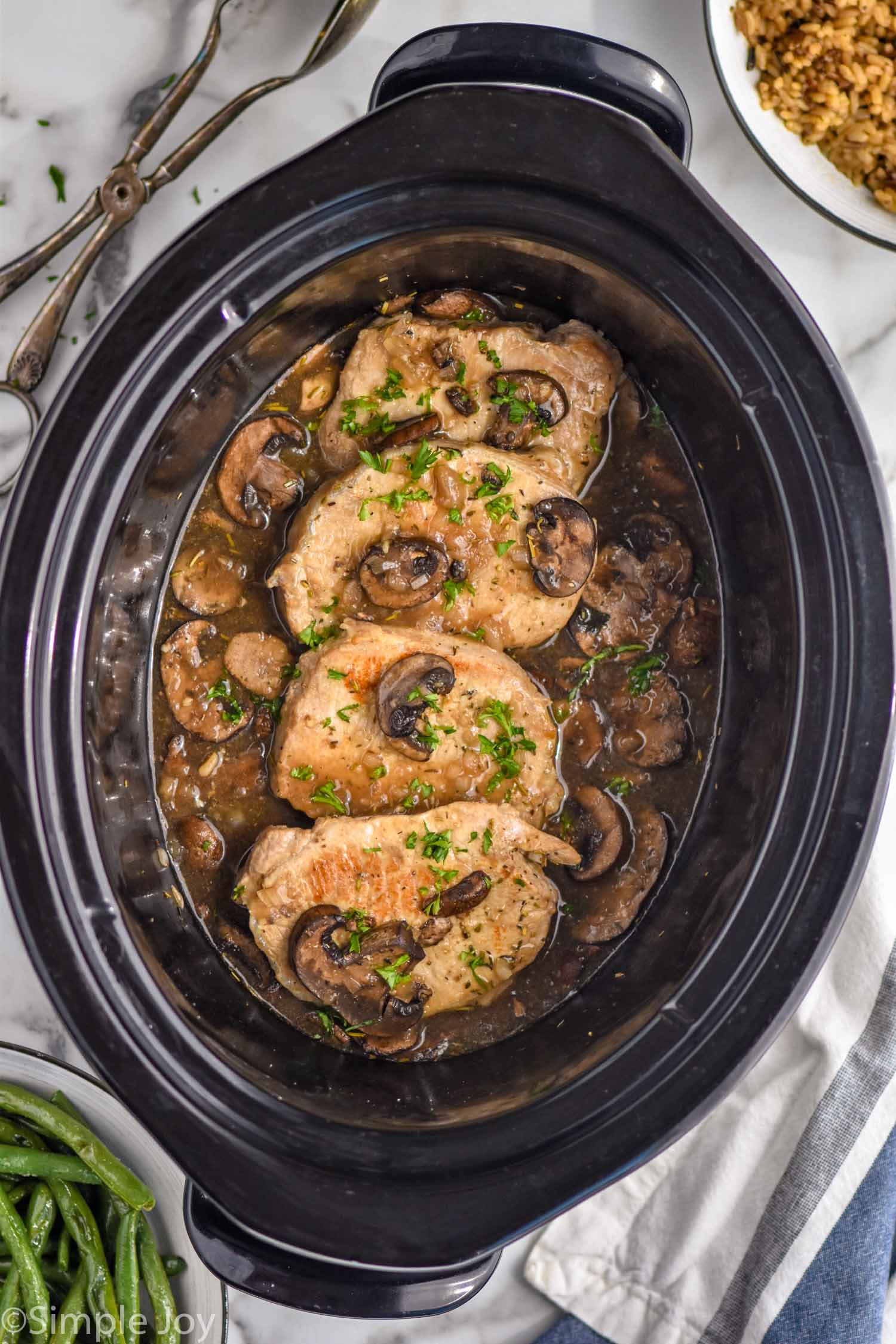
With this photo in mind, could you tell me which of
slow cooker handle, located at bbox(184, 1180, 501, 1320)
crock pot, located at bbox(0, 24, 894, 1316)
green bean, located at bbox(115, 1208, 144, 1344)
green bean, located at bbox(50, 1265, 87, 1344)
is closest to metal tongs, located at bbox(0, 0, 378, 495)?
crock pot, located at bbox(0, 24, 894, 1316)

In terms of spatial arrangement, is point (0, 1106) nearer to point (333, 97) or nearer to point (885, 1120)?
point (885, 1120)

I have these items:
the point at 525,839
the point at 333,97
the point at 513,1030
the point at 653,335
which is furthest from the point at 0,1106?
the point at 333,97

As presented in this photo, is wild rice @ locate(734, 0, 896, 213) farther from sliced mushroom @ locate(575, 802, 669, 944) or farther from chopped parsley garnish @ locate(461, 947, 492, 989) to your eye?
chopped parsley garnish @ locate(461, 947, 492, 989)

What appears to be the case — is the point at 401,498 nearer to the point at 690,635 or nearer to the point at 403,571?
the point at 403,571

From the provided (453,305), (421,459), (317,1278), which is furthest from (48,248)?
(317,1278)

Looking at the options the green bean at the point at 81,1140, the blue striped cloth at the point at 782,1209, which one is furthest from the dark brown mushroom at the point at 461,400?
the green bean at the point at 81,1140
